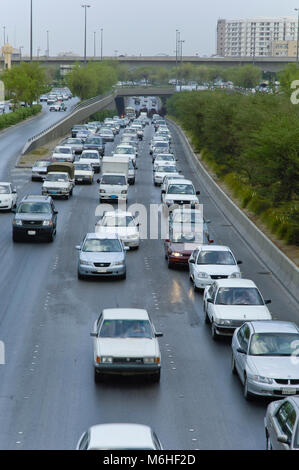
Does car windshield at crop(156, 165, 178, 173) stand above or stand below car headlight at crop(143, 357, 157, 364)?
above

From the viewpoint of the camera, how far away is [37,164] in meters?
56.5

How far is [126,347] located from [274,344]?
9.45ft

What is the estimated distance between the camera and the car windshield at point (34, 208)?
34.7 m

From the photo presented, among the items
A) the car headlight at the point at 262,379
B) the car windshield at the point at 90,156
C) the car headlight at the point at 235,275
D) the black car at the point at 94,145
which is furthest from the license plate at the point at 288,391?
the black car at the point at 94,145

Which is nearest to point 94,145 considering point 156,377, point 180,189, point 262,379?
point 180,189

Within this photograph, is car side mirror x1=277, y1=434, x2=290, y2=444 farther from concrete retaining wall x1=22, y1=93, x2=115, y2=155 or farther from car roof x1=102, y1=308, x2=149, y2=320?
concrete retaining wall x1=22, y1=93, x2=115, y2=155

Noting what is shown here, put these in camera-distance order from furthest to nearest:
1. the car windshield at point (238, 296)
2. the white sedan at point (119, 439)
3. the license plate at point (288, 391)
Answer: the car windshield at point (238, 296), the license plate at point (288, 391), the white sedan at point (119, 439)

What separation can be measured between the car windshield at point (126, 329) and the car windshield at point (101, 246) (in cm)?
1051

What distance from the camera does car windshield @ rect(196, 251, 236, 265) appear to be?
1051 inches

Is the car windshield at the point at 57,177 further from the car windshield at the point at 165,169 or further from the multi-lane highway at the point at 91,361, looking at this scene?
the multi-lane highway at the point at 91,361

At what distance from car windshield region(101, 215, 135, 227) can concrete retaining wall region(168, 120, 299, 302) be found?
16.9ft

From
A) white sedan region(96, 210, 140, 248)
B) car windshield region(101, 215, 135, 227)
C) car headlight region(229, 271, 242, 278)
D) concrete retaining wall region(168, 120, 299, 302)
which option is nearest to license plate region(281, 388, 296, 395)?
car headlight region(229, 271, 242, 278)

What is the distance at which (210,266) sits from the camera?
2634 cm
